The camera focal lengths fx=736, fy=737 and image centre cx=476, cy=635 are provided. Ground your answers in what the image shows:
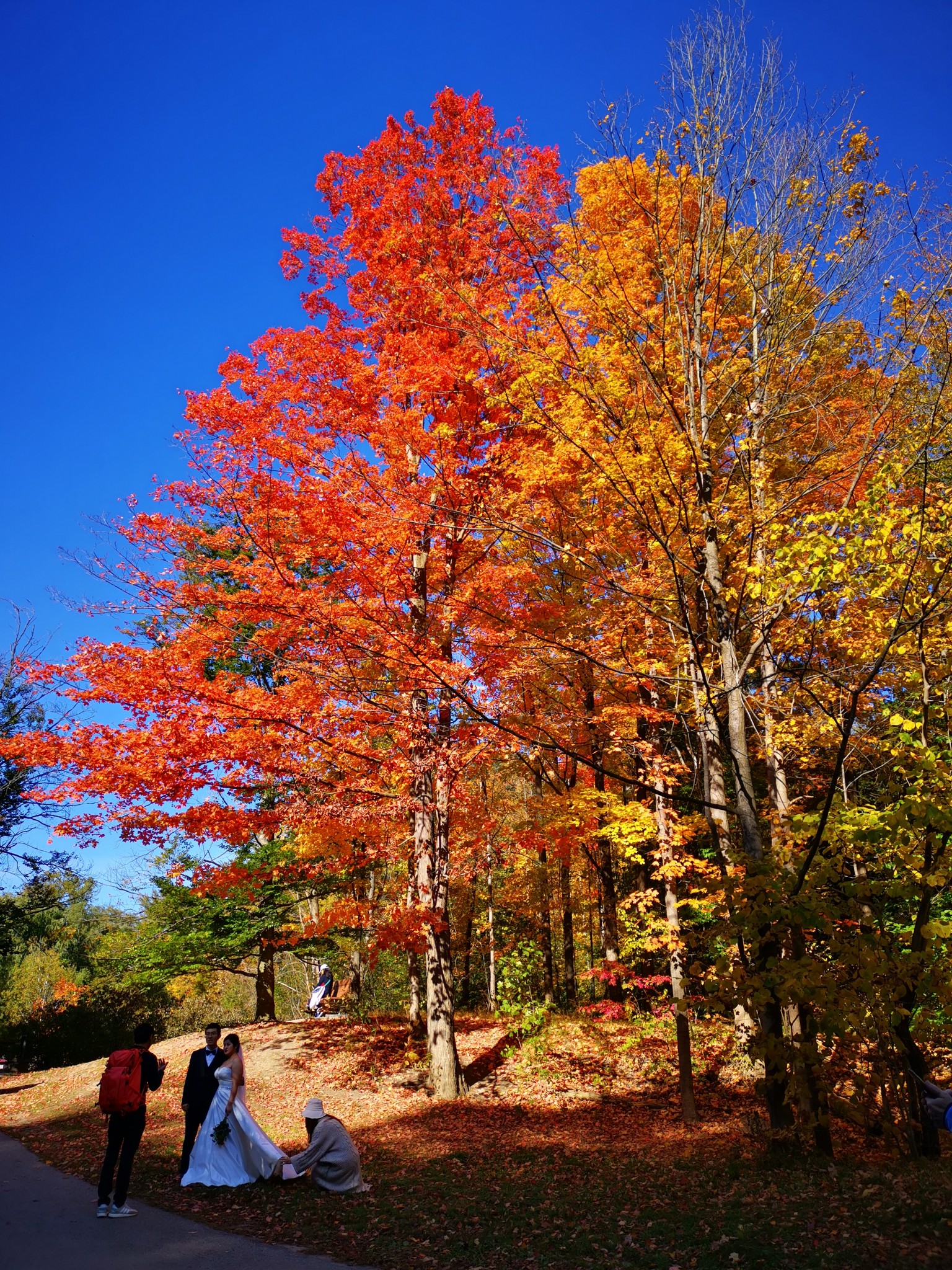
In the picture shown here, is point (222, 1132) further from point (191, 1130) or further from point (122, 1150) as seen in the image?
point (122, 1150)

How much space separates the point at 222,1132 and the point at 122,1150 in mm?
919

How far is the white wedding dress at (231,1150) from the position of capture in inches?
279

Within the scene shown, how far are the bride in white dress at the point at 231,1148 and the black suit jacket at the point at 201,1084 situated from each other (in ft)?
0.20

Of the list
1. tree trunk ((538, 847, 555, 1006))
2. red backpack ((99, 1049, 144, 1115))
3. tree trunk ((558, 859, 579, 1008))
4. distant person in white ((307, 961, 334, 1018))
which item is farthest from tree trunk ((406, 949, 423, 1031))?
red backpack ((99, 1049, 144, 1115))

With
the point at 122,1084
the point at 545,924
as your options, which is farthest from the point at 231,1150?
the point at 545,924

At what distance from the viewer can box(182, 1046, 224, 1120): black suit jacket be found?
7.21 m

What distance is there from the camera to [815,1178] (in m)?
5.82

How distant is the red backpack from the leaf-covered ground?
1040mm

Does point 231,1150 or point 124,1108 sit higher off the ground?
point 124,1108

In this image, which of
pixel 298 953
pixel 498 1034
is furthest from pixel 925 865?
pixel 298 953

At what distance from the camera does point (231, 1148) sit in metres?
Result: 7.16

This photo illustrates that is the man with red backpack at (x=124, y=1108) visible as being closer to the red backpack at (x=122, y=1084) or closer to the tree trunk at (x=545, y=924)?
the red backpack at (x=122, y=1084)

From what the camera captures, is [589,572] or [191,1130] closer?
[191,1130]

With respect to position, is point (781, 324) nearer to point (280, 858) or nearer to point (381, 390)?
point (381, 390)
